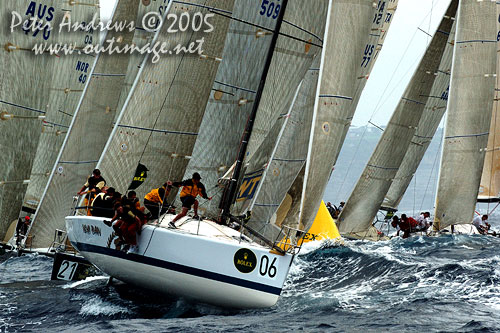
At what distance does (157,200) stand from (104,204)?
2.98 ft

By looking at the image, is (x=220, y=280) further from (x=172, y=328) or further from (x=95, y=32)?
(x=95, y=32)

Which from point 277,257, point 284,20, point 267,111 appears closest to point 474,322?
point 277,257

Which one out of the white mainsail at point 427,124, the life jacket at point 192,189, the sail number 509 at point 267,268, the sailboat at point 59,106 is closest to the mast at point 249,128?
the life jacket at point 192,189

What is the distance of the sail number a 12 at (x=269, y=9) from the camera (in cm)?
1323

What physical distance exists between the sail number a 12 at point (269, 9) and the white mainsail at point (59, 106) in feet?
29.1

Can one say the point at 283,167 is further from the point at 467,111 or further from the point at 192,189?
the point at 467,111

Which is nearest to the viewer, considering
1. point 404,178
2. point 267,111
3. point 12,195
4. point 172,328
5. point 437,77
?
point 172,328

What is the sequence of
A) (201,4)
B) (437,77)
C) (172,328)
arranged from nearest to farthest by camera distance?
(172,328)
(201,4)
(437,77)

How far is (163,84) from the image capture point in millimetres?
13898

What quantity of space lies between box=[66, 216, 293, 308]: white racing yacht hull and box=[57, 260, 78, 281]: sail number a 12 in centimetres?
321

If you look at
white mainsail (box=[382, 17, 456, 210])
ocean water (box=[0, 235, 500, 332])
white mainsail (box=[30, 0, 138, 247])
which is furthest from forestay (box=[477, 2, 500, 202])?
white mainsail (box=[30, 0, 138, 247])

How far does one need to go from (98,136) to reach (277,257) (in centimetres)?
805

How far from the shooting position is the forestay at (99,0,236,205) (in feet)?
44.6

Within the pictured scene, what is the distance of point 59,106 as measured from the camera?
69.0 feet
